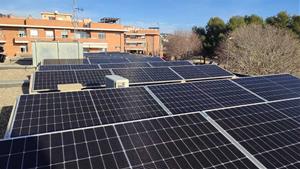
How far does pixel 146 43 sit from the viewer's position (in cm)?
8162

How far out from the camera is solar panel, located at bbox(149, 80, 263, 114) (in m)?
8.66

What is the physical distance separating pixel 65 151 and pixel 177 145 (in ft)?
7.79

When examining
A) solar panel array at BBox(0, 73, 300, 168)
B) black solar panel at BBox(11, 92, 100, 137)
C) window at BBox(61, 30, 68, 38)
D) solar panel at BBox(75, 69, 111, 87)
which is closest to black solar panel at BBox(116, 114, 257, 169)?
solar panel array at BBox(0, 73, 300, 168)

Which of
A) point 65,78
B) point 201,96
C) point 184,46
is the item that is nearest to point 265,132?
point 201,96

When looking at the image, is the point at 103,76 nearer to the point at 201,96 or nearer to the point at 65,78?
the point at 65,78

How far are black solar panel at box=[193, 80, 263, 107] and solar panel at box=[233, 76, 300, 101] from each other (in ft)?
2.01

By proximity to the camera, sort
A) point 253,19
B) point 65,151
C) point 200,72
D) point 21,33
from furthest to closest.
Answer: point 21,33 → point 253,19 → point 200,72 → point 65,151

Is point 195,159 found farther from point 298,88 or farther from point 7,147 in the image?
point 298,88

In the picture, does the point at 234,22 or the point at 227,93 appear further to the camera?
the point at 234,22

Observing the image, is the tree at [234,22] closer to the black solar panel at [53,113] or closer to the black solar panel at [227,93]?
the black solar panel at [227,93]

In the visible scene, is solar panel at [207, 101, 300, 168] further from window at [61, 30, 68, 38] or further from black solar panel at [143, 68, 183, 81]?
window at [61, 30, 68, 38]

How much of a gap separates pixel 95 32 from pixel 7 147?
60.3 m

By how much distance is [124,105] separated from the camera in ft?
27.1

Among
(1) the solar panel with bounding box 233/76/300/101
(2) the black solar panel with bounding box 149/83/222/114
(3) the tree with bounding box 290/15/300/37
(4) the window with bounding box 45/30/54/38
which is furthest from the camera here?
(4) the window with bounding box 45/30/54/38
